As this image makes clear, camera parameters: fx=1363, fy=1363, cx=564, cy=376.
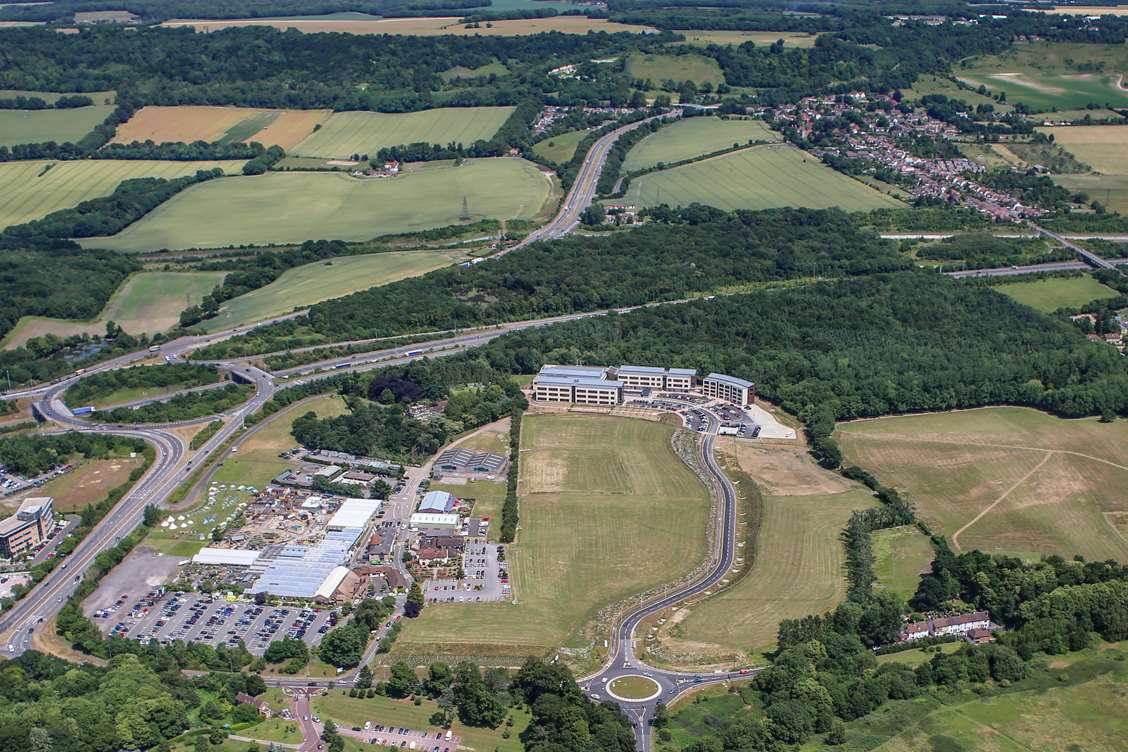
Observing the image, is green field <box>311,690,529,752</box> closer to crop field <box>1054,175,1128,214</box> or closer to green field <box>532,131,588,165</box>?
green field <box>532,131,588,165</box>

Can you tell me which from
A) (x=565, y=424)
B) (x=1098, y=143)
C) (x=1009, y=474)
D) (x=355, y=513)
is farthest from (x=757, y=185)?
(x=355, y=513)

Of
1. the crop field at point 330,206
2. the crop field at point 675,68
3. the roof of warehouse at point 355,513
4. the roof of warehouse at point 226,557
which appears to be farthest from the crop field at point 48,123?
the roof of warehouse at point 226,557

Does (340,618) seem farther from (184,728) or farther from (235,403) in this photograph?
(235,403)

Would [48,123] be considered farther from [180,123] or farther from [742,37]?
[742,37]

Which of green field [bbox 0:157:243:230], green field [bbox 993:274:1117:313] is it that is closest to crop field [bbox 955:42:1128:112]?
green field [bbox 993:274:1117:313]

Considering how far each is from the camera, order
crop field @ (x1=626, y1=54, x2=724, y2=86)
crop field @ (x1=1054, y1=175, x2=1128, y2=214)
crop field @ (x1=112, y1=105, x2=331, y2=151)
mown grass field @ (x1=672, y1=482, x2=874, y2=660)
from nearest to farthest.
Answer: mown grass field @ (x1=672, y1=482, x2=874, y2=660)
crop field @ (x1=1054, y1=175, x2=1128, y2=214)
crop field @ (x1=112, y1=105, x2=331, y2=151)
crop field @ (x1=626, y1=54, x2=724, y2=86)

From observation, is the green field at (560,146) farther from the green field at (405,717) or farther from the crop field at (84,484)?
the green field at (405,717)
